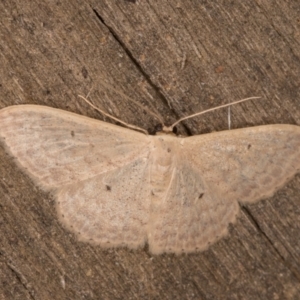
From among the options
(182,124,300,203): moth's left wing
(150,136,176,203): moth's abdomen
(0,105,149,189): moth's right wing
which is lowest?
(182,124,300,203): moth's left wing

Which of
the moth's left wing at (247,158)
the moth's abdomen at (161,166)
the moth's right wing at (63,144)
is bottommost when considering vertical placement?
the moth's left wing at (247,158)

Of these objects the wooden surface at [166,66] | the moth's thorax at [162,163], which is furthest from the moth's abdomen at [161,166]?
the wooden surface at [166,66]

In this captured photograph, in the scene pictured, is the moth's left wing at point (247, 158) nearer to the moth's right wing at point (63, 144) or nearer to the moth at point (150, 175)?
Result: the moth at point (150, 175)

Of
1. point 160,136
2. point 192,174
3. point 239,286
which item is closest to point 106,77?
point 160,136

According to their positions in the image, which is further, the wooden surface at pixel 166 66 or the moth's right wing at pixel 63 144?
the wooden surface at pixel 166 66

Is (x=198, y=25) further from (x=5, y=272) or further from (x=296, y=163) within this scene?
(x=5, y=272)

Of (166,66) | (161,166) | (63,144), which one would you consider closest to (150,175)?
(161,166)

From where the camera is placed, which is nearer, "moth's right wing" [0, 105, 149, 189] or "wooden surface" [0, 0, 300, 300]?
"moth's right wing" [0, 105, 149, 189]

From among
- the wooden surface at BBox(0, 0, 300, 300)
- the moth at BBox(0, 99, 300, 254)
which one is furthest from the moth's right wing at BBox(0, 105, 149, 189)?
the wooden surface at BBox(0, 0, 300, 300)

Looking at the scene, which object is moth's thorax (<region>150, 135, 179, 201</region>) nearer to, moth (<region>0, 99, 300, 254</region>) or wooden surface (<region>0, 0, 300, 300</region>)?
moth (<region>0, 99, 300, 254</region>)
